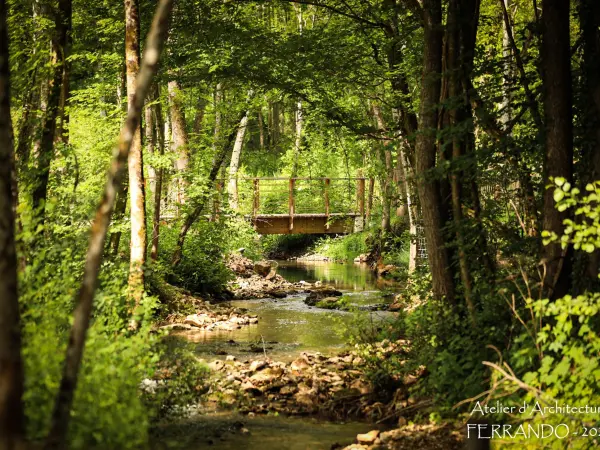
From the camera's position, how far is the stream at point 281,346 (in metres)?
5.73

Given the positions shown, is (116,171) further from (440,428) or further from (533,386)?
(440,428)

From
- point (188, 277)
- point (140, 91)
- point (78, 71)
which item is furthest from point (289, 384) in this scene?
point (78, 71)

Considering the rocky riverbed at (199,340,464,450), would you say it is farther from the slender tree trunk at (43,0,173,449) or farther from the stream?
the slender tree trunk at (43,0,173,449)

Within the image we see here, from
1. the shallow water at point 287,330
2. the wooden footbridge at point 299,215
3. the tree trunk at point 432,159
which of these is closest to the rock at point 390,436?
the tree trunk at point 432,159

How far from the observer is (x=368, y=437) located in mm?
5598

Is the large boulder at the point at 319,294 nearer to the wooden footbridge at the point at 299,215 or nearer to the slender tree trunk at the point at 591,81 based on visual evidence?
the wooden footbridge at the point at 299,215

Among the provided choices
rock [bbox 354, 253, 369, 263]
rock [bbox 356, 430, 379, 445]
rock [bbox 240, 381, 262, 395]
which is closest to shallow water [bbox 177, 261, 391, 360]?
rock [bbox 240, 381, 262, 395]

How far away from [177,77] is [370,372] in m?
5.89

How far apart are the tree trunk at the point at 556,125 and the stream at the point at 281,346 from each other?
6.87 ft

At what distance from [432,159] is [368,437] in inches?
107

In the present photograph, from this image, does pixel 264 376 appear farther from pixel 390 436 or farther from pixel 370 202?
pixel 370 202

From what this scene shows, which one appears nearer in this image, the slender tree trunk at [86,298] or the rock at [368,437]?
the slender tree trunk at [86,298]

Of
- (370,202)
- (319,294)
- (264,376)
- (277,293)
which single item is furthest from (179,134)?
(370,202)

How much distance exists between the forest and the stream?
4cm
